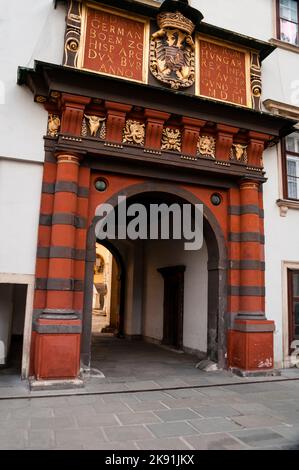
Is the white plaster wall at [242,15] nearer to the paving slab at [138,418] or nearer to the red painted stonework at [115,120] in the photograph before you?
the red painted stonework at [115,120]

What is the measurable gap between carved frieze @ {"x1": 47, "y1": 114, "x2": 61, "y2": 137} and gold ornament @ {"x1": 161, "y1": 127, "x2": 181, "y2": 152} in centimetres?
190

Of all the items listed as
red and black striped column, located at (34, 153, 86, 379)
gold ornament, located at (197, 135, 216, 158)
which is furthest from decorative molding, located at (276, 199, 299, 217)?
red and black striped column, located at (34, 153, 86, 379)

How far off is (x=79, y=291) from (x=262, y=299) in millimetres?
3584

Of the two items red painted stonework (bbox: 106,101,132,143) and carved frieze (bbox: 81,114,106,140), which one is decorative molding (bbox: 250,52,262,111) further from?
carved frieze (bbox: 81,114,106,140)

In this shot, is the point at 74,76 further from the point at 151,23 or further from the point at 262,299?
the point at 262,299

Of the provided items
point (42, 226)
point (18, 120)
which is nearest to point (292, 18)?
point (18, 120)

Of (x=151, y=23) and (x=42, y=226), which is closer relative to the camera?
(x=42, y=226)

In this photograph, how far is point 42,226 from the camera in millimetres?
6762

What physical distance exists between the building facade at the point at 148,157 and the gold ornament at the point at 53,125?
0.02 m

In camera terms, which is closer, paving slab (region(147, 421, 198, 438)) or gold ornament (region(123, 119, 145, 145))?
paving slab (region(147, 421, 198, 438))

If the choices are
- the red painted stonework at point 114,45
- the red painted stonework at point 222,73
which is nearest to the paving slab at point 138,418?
the red painted stonework at point 114,45

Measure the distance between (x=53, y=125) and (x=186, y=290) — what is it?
5.22m

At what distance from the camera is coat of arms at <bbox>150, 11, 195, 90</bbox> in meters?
7.56
